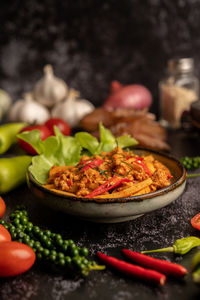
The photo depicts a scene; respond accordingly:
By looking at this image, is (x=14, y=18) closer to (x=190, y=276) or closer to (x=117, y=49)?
(x=117, y=49)

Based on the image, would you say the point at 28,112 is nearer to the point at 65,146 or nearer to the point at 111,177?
the point at 65,146

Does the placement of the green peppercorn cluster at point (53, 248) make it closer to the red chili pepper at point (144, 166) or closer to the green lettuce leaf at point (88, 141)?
the red chili pepper at point (144, 166)

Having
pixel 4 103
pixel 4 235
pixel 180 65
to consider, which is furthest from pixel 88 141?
pixel 4 103

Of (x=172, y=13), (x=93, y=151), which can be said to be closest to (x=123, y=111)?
(x=93, y=151)

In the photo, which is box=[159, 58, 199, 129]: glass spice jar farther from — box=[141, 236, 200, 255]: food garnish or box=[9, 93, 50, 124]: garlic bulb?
box=[141, 236, 200, 255]: food garnish

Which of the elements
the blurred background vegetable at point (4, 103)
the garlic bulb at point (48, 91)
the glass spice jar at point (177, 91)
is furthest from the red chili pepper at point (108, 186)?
the blurred background vegetable at point (4, 103)

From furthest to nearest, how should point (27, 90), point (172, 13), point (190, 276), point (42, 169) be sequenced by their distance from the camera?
point (27, 90)
point (172, 13)
point (42, 169)
point (190, 276)
